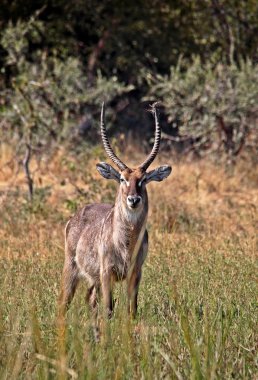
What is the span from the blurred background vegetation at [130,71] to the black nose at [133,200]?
576 cm

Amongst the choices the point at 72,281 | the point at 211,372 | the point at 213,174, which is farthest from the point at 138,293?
the point at 213,174

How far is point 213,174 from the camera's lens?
14.0 m

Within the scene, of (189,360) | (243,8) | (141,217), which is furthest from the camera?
(243,8)

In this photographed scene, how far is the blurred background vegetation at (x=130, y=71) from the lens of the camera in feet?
48.0

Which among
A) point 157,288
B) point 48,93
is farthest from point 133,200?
point 48,93

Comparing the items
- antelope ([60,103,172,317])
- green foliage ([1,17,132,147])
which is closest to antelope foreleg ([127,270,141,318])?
antelope ([60,103,172,317])

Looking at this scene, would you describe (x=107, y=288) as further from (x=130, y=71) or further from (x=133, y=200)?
(x=130, y=71)

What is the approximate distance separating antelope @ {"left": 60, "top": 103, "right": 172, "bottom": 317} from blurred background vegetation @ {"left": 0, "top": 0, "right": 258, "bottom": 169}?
16.5 ft

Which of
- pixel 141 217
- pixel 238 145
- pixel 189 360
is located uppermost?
pixel 238 145

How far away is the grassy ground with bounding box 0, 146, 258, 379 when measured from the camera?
14.7ft

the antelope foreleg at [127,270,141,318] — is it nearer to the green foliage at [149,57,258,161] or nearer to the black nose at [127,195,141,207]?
the black nose at [127,195,141,207]

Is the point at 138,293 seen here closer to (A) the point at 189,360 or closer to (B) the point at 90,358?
(A) the point at 189,360

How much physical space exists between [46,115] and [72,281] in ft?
26.6

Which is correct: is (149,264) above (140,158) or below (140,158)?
below
